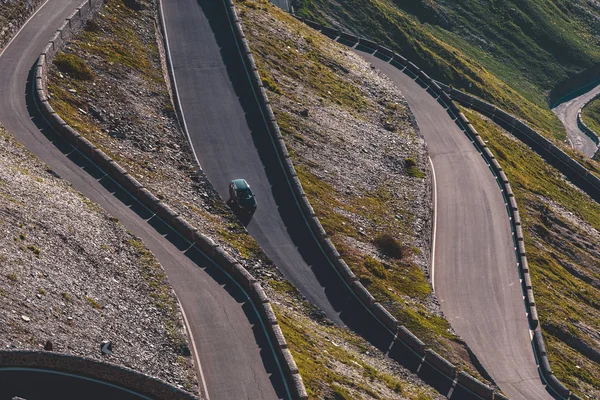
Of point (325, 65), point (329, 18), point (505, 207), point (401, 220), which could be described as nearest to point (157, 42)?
point (325, 65)

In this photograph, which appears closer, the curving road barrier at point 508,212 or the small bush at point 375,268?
the curving road barrier at point 508,212

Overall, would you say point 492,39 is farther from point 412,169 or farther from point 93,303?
point 93,303

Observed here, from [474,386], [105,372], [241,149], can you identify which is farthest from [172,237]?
[474,386]

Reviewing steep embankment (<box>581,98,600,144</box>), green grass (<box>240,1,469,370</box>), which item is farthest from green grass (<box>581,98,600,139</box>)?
green grass (<box>240,1,469,370</box>)

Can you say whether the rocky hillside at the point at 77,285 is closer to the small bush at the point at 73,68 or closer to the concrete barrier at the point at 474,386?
the small bush at the point at 73,68

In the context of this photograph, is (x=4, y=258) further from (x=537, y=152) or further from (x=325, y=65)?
(x=537, y=152)

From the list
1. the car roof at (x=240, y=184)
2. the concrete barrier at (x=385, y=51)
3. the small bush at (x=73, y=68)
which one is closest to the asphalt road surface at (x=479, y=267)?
the car roof at (x=240, y=184)
